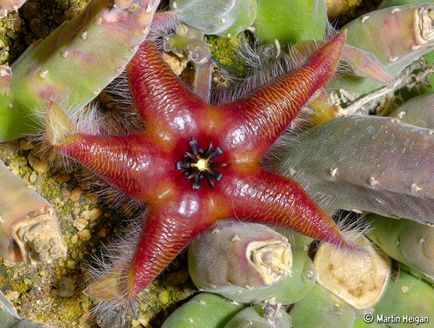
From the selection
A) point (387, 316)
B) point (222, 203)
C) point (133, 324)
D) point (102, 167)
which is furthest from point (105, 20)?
point (387, 316)

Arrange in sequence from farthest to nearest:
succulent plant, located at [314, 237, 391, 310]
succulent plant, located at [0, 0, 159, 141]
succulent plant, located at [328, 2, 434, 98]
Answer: succulent plant, located at [314, 237, 391, 310]
succulent plant, located at [328, 2, 434, 98]
succulent plant, located at [0, 0, 159, 141]

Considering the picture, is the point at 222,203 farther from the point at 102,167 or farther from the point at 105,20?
the point at 105,20

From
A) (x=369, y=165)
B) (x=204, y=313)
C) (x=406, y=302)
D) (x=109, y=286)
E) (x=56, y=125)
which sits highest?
(x=56, y=125)

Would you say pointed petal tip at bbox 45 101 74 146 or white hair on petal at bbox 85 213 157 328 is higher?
pointed petal tip at bbox 45 101 74 146

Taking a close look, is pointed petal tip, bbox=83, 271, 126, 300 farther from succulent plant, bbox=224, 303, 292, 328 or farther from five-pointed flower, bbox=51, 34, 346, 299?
succulent plant, bbox=224, 303, 292, 328

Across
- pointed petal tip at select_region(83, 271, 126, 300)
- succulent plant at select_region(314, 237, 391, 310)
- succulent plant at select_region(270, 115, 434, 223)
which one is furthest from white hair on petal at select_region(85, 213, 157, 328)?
succulent plant at select_region(314, 237, 391, 310)

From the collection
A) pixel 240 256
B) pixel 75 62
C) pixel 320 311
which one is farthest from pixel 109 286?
A: pixel 320 311

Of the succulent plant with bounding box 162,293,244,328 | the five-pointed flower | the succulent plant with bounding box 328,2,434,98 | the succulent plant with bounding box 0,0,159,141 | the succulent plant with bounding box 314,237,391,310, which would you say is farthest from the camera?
the succulent plant with bounding box 314,237,391,310

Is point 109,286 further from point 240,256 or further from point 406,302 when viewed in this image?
point 406,302

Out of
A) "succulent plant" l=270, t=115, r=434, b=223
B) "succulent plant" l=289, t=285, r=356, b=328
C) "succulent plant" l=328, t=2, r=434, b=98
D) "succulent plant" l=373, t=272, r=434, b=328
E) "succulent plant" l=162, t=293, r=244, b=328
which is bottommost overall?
"succulent plant" l=373, t=272, r=434, b=328

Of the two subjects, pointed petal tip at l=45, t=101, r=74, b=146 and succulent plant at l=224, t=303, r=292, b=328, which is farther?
succulent plant at l=224, t=303, r=292, b=328
